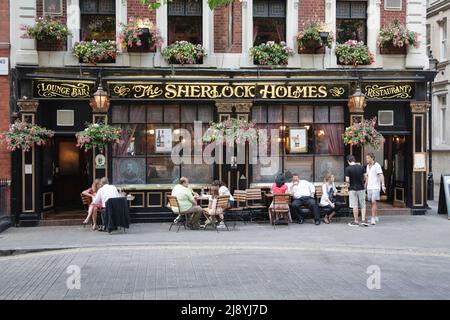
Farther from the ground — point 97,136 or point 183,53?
point 183,53

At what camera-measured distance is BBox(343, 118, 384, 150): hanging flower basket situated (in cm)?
1633

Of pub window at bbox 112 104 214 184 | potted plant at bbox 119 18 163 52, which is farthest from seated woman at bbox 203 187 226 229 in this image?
potted plant at bbox 119 18 163 52

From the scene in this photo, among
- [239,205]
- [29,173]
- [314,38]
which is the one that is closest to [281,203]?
[239,205]

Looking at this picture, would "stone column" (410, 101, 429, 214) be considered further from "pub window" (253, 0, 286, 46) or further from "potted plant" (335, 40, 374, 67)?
"pub window" (253, 0, 286, 46)

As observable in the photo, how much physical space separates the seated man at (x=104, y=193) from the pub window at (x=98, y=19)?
471 cm

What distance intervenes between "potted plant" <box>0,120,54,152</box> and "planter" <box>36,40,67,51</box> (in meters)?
2.32

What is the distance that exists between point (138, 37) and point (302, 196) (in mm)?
6553

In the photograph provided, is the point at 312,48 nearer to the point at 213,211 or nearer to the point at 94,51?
the point at 213,211

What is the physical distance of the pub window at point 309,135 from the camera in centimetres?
1747

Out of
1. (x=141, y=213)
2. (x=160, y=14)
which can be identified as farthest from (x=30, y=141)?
(x=160, y=14)

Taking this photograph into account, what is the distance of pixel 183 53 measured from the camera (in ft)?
54.2

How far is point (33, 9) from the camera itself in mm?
16188

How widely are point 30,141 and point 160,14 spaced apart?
5.31 meters

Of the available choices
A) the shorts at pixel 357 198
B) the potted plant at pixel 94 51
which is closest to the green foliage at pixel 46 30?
the potted plant at pixel 94 51
